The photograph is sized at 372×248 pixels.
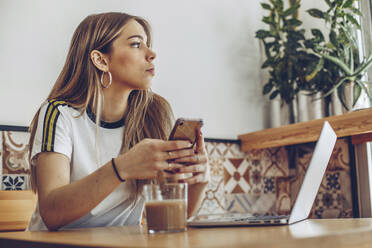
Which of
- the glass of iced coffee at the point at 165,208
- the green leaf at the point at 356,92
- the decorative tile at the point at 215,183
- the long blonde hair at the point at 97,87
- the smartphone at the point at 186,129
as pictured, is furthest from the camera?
the decorative tile at the point at 215,183

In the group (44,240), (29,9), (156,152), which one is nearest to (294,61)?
(29,9)

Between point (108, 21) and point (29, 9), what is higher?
point (29, 9)

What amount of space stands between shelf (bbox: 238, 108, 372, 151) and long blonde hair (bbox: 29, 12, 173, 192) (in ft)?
2.70

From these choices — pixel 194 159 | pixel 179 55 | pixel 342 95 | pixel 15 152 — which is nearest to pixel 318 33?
pixel 342 95

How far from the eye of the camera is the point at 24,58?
1.81 meters

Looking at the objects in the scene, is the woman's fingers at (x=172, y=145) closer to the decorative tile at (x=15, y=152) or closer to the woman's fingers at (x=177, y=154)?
the woman's fingers at (x=177, y=154)

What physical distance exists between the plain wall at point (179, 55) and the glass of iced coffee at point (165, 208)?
1170 millimetres

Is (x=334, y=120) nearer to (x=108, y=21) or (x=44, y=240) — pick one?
(x=108, y=21)

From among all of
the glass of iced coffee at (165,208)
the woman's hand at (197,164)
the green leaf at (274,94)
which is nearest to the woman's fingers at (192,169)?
the woman's hand at (197,164)

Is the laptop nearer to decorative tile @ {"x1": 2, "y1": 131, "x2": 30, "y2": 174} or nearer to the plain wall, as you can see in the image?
decorative tile @ {"x1": 2, "y1": 131, "x2": 30, "y2": 174}

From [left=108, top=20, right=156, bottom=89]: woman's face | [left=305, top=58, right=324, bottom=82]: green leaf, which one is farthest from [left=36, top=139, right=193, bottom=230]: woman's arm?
[left=305, top=58, right=324, bottom=82]: green leaf

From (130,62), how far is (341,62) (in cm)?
117

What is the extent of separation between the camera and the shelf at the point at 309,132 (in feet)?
5.99

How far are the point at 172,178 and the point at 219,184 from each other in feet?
4.05
